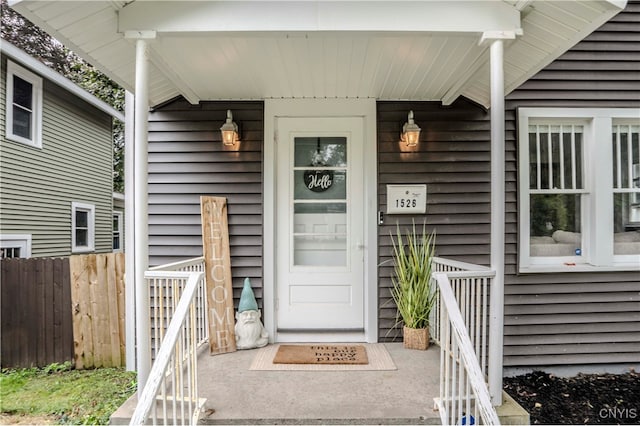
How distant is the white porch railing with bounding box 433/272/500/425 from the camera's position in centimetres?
176

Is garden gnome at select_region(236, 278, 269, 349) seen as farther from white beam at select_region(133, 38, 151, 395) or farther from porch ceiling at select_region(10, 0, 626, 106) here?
porch ceiling at select_region(10, 0, 626, 106)

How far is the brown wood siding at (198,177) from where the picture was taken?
136 inches

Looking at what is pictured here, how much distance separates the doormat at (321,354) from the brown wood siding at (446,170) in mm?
985

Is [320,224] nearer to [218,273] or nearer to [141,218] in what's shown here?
[218,273]

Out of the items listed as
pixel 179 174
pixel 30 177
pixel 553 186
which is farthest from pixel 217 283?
pixel 30 177

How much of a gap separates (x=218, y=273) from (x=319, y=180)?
4.20 ft

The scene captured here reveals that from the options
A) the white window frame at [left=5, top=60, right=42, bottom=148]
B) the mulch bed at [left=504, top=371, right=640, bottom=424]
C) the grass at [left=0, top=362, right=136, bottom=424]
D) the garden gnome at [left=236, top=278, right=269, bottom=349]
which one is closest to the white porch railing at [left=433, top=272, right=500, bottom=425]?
the mulch bed at [left=504, top=371, right=640, bottom=424]

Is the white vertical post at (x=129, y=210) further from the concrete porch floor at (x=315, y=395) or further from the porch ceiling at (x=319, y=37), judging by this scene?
the concrete porch floor at (x=315, y=395)

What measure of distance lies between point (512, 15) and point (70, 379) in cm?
481

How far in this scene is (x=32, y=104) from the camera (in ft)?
19.6

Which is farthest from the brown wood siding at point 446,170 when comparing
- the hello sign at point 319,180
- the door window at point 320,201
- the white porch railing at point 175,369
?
the white porch railing at point 175,369

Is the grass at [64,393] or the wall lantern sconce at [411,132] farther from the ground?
the wall lantern sconce at [411,132]

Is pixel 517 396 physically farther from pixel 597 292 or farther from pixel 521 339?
pixel 597 292

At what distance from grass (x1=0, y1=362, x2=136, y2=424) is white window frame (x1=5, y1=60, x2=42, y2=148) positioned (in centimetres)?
369
